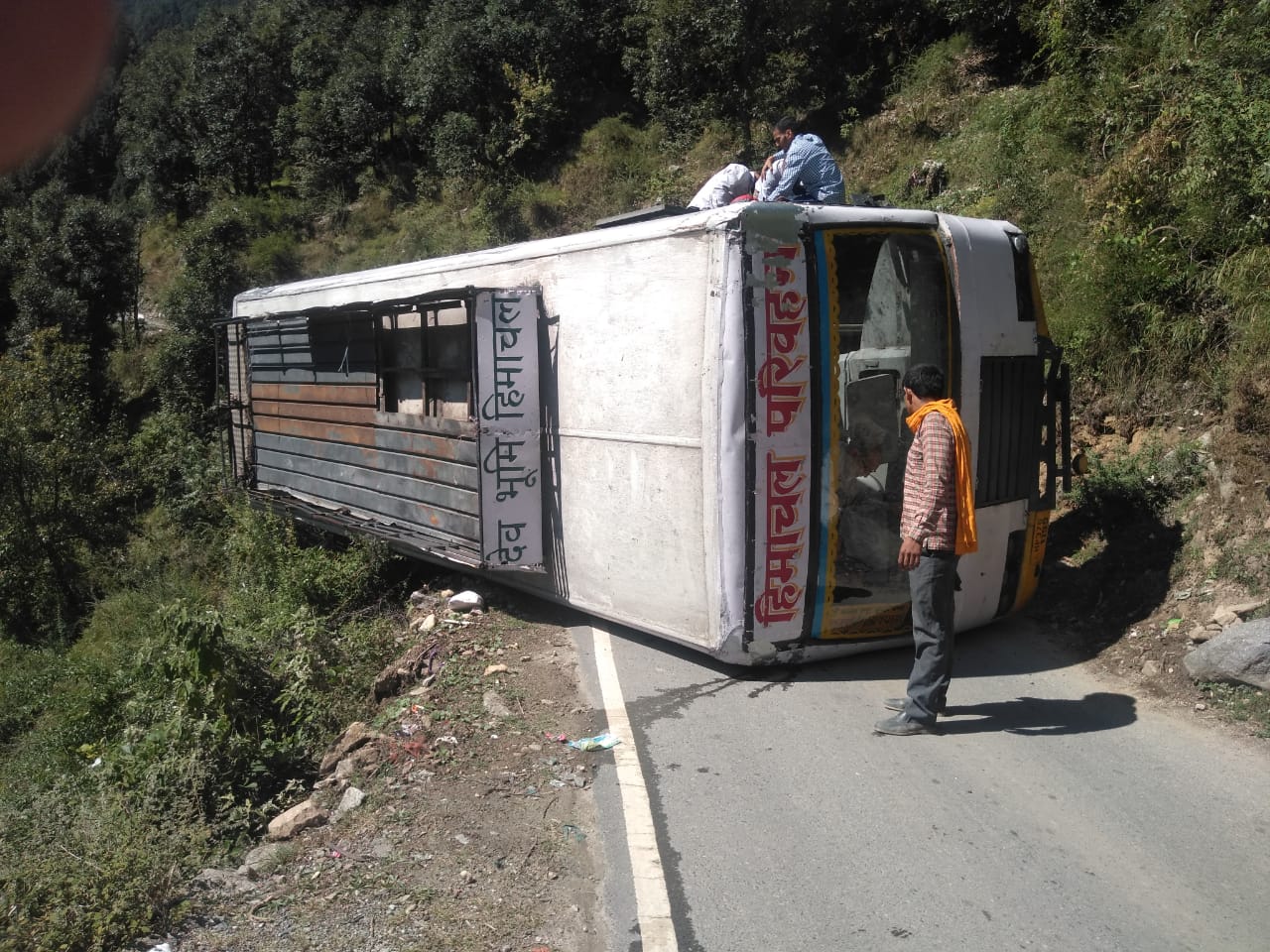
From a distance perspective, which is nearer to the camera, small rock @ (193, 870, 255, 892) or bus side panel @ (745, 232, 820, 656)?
small rock @ (193, 870, 255, 892)

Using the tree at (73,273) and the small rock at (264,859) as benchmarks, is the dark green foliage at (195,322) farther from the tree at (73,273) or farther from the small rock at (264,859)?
the small rock at (264,859)

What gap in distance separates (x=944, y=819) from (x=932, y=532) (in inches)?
51.1

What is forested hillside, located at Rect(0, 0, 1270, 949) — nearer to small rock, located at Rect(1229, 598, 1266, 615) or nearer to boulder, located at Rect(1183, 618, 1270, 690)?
small rock, located at Rect(1229, 598, 1266, 615)

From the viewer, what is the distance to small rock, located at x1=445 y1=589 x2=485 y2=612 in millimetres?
6875

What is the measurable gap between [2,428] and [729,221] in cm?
1924

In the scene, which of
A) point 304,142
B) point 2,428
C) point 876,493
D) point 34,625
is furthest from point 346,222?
point 876,493

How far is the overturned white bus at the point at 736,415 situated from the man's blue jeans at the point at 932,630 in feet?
2.32

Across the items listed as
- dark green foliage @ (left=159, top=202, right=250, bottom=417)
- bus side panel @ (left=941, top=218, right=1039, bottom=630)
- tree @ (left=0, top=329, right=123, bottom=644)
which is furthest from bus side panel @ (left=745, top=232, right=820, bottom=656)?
dark green foliage @ (left=159, top=202, right=250, bottom=417)

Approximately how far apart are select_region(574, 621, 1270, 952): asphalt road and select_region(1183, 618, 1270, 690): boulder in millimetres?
344

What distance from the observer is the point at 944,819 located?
378 cm

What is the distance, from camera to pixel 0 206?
110 feet

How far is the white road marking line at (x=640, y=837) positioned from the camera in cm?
314

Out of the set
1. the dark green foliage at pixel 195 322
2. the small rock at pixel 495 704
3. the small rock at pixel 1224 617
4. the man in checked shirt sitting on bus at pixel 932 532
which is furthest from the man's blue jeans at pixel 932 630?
the dark green foliage at pixel 195 322

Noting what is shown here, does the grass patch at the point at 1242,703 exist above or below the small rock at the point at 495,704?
above
